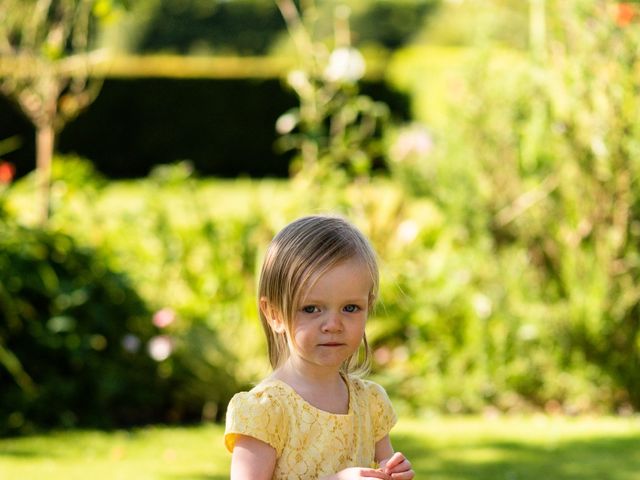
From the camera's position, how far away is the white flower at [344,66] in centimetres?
635

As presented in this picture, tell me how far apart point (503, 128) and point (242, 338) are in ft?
5.46

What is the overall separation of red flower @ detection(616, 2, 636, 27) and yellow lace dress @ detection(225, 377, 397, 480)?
3.57 m

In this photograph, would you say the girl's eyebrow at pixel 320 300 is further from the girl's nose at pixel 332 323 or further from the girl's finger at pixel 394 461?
the girl's finger at pixel 394 461

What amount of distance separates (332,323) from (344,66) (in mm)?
4288

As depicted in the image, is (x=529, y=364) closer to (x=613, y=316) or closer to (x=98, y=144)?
(x=613, y=316)

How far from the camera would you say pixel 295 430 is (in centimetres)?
224

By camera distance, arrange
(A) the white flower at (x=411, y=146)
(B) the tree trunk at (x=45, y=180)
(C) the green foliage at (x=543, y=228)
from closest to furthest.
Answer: (C) the green foliage at (x=543, y=228)
(B) the tree trunk at (x=45, y=180)
(A) the white flower at (x=411, y=146)

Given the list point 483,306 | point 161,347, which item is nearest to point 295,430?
point 161,347

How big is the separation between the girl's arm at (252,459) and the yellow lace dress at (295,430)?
0.02 metres

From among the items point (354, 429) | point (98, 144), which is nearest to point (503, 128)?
point (354, 429)

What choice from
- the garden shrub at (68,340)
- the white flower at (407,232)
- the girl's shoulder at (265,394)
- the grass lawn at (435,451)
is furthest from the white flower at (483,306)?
the girl's shoulder at (265,394)

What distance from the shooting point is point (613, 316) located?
5.62 metres

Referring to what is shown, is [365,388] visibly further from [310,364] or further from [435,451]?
[435,451]

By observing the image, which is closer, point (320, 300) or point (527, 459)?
point (320, 300)
